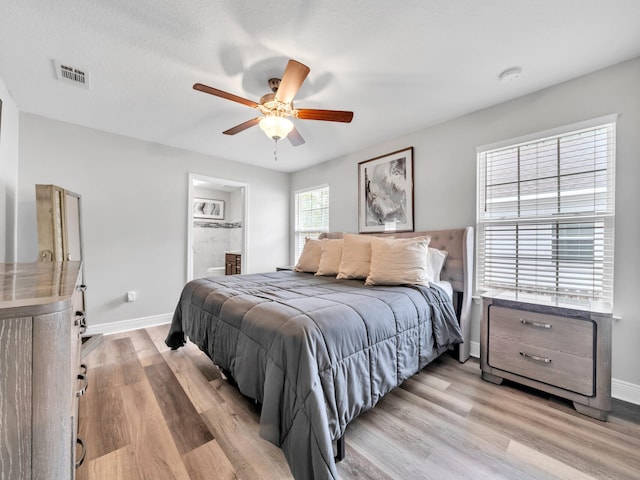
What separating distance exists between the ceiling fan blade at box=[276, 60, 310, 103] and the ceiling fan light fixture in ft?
0.48

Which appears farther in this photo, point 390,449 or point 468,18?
point 468,18

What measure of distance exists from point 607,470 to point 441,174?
8.09 feet

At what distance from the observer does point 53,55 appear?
188cm

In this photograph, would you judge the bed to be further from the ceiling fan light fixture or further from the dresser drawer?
the ceiling fan light fixture

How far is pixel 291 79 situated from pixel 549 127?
2182mm

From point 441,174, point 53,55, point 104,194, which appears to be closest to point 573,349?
point 441,174

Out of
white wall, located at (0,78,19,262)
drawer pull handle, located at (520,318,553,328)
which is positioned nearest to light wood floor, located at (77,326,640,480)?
drawer pull handle, located at (520,318,553,328)

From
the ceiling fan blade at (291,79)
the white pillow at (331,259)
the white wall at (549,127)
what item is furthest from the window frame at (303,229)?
the ceiling fan blade at (291,79)

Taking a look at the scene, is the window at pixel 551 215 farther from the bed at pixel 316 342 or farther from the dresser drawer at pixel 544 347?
the dresser drawer at pixel 544 347

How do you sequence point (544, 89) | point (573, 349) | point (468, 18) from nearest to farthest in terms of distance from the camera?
point (468, 18) → point (573, 349) → point (544, 89)

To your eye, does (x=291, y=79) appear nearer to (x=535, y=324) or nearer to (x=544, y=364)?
(x=535, y=324)

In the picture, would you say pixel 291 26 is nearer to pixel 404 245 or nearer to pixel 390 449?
pixel 404 245

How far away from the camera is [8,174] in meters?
2.40

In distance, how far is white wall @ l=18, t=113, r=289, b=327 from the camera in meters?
2.82
